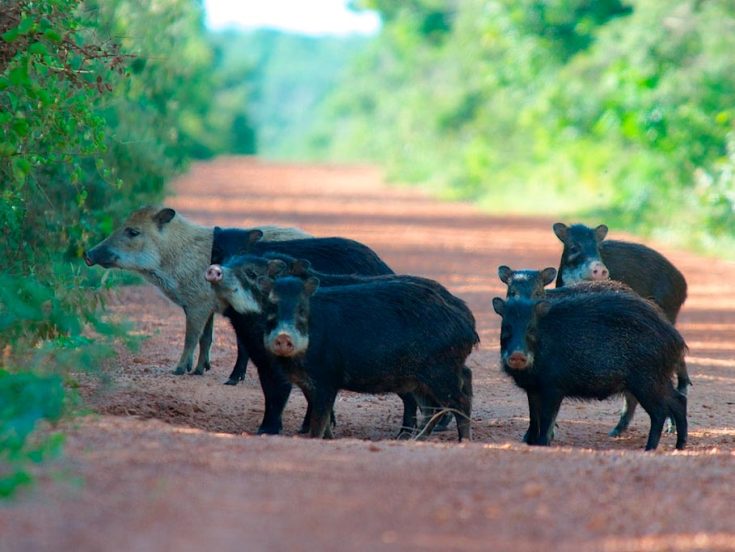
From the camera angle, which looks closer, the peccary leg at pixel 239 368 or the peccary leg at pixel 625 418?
the peccary leg at pixel 625 418

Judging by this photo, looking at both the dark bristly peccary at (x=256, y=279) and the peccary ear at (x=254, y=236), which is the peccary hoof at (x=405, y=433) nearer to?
the dark bristly peccary at (x=256, y=279)

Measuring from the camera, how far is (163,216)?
1013cm

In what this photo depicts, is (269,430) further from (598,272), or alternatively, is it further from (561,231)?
(561,231)

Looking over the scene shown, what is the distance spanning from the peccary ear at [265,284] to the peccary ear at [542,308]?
1686mm

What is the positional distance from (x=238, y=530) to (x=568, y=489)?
1712mm

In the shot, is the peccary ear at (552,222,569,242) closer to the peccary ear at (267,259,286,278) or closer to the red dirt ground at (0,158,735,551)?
the red dirt ground at (0,158,735,551)

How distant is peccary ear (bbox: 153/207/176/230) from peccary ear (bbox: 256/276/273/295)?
2.37 m

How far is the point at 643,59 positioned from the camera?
2100cm

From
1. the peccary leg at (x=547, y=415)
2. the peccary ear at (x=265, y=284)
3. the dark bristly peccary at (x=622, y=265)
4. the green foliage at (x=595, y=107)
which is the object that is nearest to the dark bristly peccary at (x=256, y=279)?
the peccary ear at (x=265, y=284)

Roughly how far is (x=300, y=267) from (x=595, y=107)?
1746cm

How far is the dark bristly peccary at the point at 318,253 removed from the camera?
366 inches

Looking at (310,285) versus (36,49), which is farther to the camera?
(36,49)

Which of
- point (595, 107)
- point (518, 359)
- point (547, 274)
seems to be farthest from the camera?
point (595, 107)

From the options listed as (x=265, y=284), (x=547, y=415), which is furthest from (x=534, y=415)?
(x=265, y=284)
